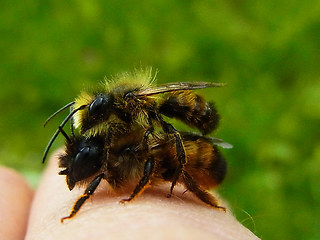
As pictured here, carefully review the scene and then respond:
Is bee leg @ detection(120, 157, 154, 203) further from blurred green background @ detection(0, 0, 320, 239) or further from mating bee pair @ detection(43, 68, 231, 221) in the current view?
blurred green background @ detection(0, 0, 320, 239)

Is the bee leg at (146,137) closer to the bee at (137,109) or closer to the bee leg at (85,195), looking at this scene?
the bee at (137,109)

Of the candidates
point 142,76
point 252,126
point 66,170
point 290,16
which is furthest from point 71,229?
point 290,16

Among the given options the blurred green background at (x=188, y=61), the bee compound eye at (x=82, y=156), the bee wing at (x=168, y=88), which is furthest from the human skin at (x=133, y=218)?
the blurred green background at (x=188, y=61)

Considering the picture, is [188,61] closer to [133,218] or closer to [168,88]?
[168,88]

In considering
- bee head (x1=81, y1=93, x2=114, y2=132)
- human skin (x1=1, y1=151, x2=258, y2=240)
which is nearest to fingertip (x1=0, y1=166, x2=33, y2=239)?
human skin (x1=1, y1=151, x2=258, y2=240)

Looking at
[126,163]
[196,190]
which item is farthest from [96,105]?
[196,190]
